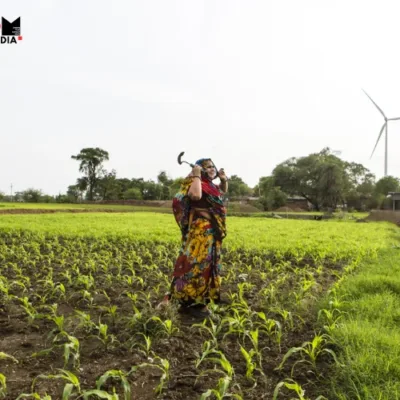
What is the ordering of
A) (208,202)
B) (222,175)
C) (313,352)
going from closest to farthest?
(313,352)
(208,202)
(222,175)

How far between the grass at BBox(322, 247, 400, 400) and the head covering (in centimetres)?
168

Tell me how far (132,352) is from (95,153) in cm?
6522

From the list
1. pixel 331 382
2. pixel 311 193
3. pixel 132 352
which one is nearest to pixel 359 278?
pixel 331 382

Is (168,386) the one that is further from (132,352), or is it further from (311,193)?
(311,193)

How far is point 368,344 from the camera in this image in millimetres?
3188

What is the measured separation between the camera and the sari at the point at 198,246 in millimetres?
4301

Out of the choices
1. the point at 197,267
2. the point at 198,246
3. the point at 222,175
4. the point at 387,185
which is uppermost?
the point at 387,185

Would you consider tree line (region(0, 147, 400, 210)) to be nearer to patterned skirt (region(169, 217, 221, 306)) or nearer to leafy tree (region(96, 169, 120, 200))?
leafy tree (region(96, 169, 120, 200))

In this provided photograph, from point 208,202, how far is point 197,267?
75cm

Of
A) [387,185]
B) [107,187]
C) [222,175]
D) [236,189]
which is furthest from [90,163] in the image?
[222,175]

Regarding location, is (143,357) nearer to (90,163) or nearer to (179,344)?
(179,344)

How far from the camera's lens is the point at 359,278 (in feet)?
19.4

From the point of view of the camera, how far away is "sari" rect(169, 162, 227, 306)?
4301 mm

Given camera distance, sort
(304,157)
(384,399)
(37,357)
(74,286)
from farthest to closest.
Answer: (304,157), (74,286), (37,357), (384,399)
